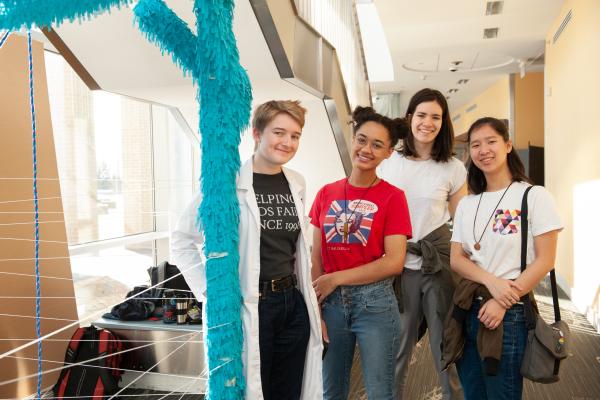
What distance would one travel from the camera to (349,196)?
1.63 m

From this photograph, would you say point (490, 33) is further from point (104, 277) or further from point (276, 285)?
point (276, 285)

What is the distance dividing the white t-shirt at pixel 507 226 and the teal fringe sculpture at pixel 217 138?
2.84ft

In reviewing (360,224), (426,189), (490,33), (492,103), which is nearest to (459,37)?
(490,33)

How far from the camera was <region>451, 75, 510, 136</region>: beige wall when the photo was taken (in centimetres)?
1011

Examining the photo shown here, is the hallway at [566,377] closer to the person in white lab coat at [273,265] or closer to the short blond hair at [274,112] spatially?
the person in white lab coat at [273,265]

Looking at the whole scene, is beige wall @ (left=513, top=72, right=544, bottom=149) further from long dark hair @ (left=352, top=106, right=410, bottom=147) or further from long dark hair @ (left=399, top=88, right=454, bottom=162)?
long dark hair @ (left=352, top=106, right=410, bottom=147)

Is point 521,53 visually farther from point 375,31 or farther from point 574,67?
point 574,67

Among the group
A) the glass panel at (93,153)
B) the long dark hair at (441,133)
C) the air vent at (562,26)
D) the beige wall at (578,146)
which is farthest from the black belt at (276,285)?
the air vent at (562,26)

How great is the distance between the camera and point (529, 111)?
31.0 feet

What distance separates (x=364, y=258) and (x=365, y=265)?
5cm

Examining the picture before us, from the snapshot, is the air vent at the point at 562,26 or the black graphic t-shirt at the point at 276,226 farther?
the air vent at the point at 562,26

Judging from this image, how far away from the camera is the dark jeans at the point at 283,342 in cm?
132

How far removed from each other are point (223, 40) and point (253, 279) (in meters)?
0.57

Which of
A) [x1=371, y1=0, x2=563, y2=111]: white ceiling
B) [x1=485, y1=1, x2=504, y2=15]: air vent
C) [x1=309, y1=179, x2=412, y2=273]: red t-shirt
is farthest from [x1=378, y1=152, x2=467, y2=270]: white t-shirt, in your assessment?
[x1=485, y1=1, x2=504, y2=15]: air vent
